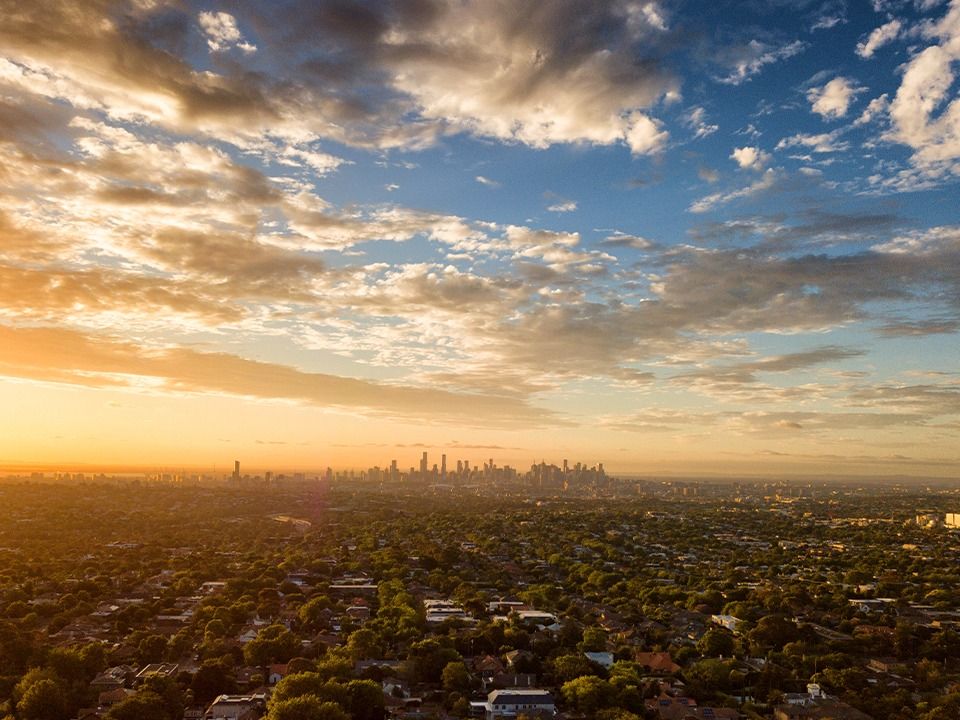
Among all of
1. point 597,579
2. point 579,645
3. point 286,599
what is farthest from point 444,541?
point 579,645

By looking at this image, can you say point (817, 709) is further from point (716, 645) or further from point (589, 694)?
point (716, 645)

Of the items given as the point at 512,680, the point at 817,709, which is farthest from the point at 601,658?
the point at 817,709

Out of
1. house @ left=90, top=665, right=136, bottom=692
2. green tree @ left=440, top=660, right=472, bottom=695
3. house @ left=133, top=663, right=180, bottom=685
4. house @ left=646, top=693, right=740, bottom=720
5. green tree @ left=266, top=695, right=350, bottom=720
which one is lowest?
house @ left=90, top=665, right=136, bottom=692

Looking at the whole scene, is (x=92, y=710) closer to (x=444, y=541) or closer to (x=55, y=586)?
(x=55, y=586)

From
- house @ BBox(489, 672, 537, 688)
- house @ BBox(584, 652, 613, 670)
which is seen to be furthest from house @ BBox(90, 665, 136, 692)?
house @ BBox(584, 652, 613, 670)

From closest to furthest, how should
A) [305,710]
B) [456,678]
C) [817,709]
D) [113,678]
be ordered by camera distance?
[305,710], [817,709], [456,678], [113,678]

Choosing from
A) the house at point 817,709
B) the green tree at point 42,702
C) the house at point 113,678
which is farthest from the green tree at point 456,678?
the green tree at point 42,702

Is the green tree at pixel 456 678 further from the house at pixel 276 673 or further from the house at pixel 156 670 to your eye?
the house at pixel 156 670

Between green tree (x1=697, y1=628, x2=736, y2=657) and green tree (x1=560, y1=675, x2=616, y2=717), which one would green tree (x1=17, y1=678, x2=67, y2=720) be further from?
green tree (x1=697, y1=628, x2=736, y2=657)

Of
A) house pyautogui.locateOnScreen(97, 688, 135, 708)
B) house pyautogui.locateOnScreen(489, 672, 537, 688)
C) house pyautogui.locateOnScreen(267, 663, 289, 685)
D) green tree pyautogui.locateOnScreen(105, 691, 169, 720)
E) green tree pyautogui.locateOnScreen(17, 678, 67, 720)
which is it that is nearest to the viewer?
green tree pyautogui.locateOnScreen(105, 691, 169, 720)
